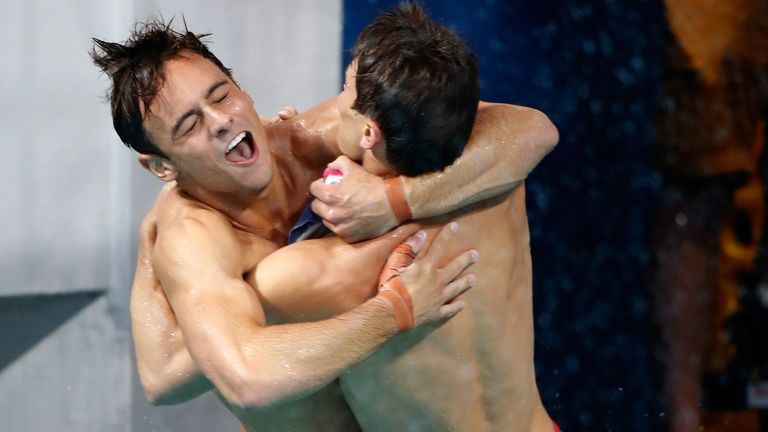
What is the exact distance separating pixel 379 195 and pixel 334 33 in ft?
6.36

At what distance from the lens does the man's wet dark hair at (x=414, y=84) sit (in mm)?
2012

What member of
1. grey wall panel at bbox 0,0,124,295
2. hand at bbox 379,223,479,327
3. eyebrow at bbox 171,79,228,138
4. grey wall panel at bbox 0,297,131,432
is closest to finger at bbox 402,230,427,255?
hand at bbox 379,223,479,327

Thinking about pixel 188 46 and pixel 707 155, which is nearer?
pixel 188 46

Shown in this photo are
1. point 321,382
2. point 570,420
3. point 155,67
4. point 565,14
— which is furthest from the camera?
point 570,420

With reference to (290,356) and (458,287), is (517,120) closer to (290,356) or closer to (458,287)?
(458,287)

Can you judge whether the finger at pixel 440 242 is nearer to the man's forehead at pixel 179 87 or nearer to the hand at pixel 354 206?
the hand at pixel 354 206

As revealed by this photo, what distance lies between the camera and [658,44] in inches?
142

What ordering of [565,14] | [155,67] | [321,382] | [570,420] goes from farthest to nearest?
1. [570,420]
2. [565,14]
3. [155,67]
4. [321,382]

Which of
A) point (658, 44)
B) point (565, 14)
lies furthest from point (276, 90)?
point (658, 44)

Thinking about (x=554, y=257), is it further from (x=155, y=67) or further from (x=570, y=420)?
(x=155, y=67)

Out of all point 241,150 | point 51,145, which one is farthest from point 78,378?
point 241,150

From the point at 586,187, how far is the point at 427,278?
1.62 metres

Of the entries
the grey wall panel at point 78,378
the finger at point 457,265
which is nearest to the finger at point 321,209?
the finger at point 457,265

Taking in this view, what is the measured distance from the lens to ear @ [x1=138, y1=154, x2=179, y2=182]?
7.79ft
